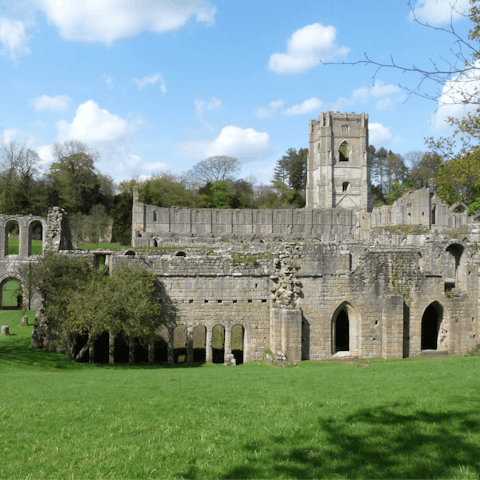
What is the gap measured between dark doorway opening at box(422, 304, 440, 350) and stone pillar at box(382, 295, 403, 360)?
11.8ft

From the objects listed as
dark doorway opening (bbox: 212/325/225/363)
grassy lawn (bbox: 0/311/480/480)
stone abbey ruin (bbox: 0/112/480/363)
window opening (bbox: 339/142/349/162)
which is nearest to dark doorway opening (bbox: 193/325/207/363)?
stone abbey ruin (bbox: 0/112/480/363)

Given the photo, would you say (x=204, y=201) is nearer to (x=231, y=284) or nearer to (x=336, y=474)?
(x=231, y=284)

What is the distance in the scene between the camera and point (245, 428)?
26.9 feet

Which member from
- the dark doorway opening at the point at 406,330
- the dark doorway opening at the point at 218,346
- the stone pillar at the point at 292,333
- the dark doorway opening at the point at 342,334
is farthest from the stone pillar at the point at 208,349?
the dark doorway opening at the point at 406,330

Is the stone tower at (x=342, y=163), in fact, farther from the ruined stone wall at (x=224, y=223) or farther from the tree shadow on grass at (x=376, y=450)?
the tree shadow on grass at (x=376, y=450)

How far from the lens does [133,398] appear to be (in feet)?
35.0

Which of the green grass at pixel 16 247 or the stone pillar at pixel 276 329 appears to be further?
the green grass at pixel 16 247

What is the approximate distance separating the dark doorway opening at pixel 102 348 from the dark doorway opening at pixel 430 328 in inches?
623

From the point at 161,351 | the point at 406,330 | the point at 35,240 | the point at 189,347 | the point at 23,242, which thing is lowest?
the point at 161,351

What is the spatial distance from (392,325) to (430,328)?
469 centimetres

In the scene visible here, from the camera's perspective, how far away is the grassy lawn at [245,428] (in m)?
6.42

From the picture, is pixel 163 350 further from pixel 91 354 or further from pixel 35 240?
pixel 35 240

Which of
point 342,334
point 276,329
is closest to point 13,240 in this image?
point 342,334

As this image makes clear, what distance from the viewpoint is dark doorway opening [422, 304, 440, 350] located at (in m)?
23.3
